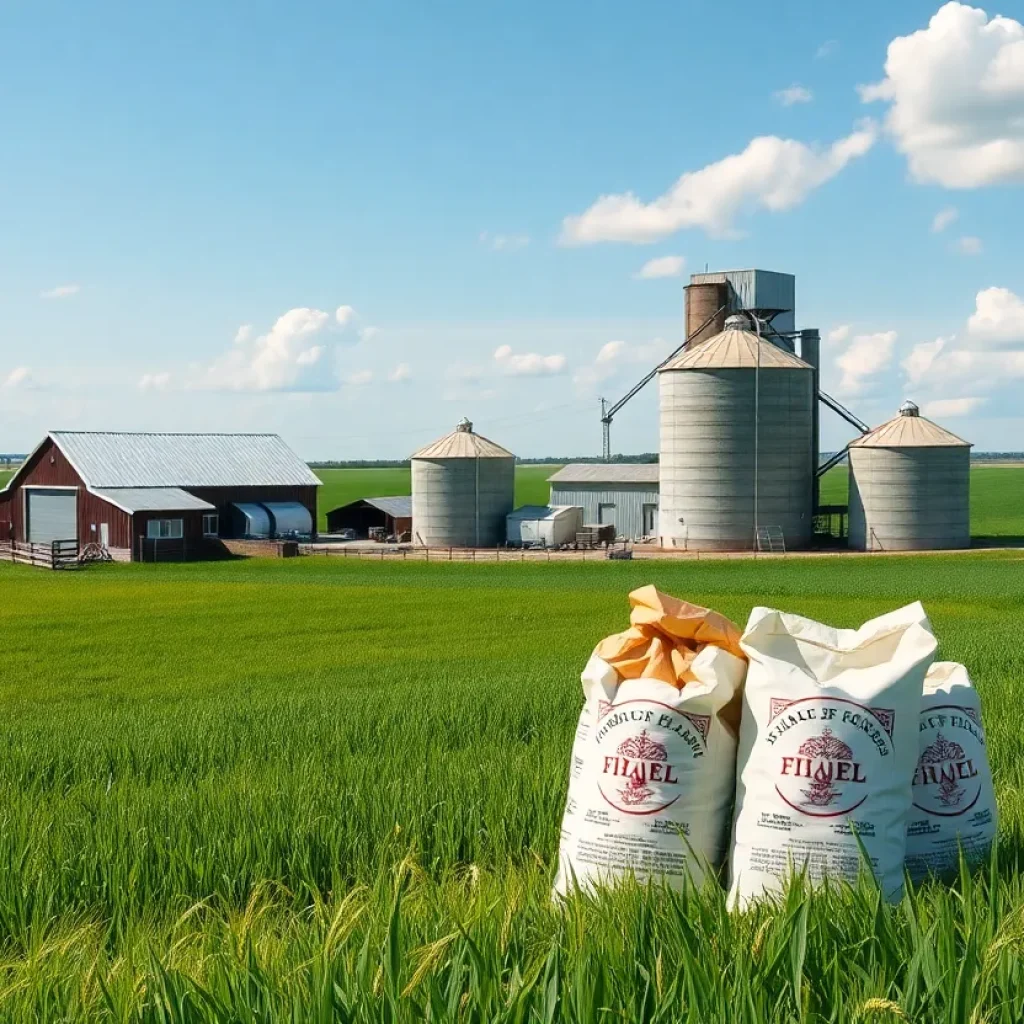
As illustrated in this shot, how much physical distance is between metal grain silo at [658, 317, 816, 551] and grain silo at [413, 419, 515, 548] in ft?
27.6

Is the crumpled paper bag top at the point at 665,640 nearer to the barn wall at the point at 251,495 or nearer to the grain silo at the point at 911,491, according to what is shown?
the grain silo at the point at 911,491

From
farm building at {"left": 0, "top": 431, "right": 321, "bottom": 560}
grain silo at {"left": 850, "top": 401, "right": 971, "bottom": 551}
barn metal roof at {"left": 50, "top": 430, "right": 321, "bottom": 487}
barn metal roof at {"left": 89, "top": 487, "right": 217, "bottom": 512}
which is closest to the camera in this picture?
barn metal roof at {"left": 89, "top": 487, "right": 217, "bottom": 512}

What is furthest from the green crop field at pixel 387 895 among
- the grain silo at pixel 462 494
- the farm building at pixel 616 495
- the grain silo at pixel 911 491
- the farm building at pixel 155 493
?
the farm building at pixel 616 495

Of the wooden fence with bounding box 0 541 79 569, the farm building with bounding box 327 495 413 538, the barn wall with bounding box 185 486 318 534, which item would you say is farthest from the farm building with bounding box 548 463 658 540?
the wooden fence with bounding box 0 541 79 569

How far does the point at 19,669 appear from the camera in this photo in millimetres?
20484

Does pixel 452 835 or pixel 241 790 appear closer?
pixel 452 835

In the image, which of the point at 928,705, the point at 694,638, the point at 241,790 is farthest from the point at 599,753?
the point at 241,790

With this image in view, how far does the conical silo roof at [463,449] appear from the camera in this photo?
5666 cm

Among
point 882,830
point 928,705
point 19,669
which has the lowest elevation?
point 19,669

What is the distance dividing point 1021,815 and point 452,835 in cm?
260

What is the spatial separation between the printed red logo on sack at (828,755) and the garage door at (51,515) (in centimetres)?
5056

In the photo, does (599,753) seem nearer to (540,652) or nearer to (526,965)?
(526,965)

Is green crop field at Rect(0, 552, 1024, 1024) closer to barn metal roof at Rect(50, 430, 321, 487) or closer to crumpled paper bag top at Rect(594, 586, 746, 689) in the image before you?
crumpled paper bag top at Rect(594, 586, 746, 689)

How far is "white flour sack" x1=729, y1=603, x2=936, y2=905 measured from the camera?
4500 mm
